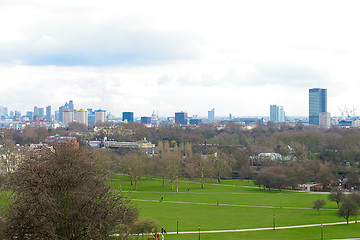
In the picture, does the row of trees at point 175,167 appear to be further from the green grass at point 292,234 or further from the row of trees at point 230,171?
the green grass at point 292,234

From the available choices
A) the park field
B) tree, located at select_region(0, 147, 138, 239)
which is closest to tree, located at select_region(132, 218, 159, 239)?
the park field

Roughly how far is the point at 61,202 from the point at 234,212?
35675 mm

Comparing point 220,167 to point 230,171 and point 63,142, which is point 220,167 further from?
point 63,142

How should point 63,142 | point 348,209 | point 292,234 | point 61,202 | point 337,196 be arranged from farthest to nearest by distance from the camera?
1. point 337,196
2. point 348,209
3. point 292,234
4. point 63,142
5. point 61,202

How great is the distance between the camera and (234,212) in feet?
173

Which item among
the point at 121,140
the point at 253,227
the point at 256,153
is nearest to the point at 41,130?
the point at 121,140

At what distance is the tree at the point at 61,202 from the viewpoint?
19.1 m

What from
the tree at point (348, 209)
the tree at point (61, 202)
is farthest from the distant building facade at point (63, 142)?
the tree at point (348, 209)

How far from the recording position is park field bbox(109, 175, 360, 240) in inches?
1594

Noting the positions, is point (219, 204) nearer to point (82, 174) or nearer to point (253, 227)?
point (253, 227)

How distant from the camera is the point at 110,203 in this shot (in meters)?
21.1

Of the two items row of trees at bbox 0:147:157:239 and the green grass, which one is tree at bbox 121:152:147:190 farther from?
row of trees at bbox 0:147:157:239

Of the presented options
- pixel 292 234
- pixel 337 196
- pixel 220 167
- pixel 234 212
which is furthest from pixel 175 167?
pixel 292 234

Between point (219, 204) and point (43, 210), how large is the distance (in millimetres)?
41280
